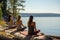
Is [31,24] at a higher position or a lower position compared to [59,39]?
higher

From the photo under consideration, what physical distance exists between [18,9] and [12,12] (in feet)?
4.52

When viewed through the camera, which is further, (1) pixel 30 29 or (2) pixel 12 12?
(2) pixel 12 12

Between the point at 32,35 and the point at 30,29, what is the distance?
0.77 m

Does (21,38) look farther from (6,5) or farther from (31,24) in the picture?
(6,5)

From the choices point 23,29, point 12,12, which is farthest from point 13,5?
point 23,29

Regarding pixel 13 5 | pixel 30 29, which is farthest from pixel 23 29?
pixel 13 5

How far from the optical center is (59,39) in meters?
18.3

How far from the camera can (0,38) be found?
1741 cm

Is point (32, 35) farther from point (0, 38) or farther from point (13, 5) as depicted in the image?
point (13, 5)

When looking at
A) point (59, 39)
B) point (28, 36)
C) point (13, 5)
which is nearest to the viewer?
point (28, 36)

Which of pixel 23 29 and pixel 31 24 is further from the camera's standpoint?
pixel 23 29

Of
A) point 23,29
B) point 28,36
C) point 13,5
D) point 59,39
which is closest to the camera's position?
point 28,36

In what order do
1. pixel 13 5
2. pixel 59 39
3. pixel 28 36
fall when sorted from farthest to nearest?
pixel 13 5 → pixel 59 39 → pixel 28 36

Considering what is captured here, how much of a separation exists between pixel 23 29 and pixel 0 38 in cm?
403
